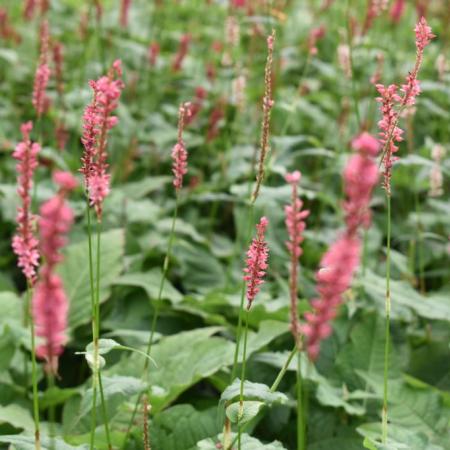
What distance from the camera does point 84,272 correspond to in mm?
3363

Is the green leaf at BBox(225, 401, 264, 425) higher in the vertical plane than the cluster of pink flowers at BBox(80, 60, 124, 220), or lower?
lower

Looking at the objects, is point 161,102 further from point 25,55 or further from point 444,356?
point 444,356

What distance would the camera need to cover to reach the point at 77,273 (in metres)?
3.36

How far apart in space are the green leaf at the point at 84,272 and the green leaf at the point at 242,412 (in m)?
1.51

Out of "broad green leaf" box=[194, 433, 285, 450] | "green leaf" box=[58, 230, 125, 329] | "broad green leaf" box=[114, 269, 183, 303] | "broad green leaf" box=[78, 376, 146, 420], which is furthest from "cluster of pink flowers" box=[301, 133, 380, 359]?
"green leaf" box=[58, 230, 125, 329]

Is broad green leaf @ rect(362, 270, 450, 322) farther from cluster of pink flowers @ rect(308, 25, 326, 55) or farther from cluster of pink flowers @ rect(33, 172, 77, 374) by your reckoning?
cluster of pink flowers @ rect(33, 172, 77, 374)

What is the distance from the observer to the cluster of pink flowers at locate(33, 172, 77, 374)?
978mm

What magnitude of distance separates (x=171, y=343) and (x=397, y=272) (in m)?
1.49

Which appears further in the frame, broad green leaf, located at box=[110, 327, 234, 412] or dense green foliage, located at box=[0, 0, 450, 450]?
broad green leaf, located at box=[110, 327, 234, 412]

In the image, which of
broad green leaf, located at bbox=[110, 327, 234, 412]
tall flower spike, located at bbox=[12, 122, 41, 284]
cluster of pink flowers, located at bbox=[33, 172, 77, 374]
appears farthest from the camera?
broad green leaf, located at bbox=[110, 327, 234, 412]

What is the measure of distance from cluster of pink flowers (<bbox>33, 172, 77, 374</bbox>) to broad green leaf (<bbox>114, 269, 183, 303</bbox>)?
2012 mm

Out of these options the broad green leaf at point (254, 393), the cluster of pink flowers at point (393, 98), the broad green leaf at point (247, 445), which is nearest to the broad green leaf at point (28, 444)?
the broad green leaf at point (247, 445)

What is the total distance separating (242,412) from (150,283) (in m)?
1.66

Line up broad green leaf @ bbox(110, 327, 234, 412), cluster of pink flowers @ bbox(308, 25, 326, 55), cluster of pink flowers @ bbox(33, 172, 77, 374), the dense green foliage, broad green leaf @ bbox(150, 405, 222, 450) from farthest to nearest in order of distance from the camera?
cluster of pink flowers @ bbox(308, 25, 326, 55)
broad green leaf @ bbox(110, 327, 234, 412)
the dense green foliage
broad green leaf @ bbox(150, 405, 222, 450)
cluster of pink flowers @ bbox(33, 172, 77, 374)
